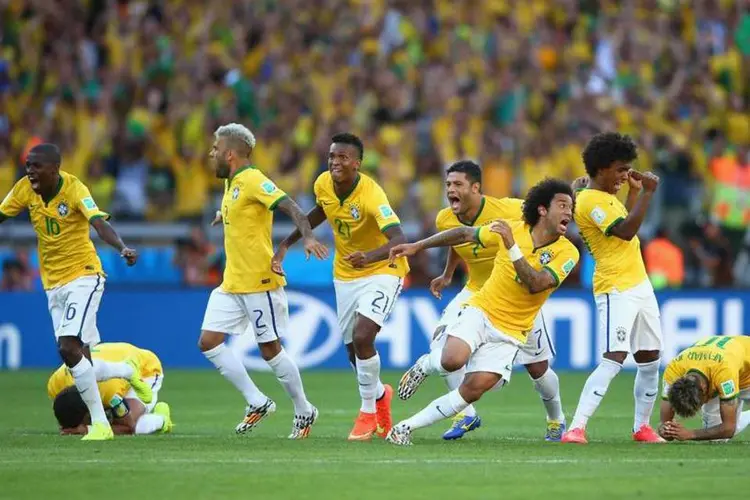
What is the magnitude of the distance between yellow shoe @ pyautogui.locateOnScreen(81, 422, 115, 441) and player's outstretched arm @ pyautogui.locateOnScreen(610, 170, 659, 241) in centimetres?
438

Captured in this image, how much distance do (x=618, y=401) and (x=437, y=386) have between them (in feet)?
10.1

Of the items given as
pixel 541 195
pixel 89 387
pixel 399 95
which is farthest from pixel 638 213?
pixel 399 95

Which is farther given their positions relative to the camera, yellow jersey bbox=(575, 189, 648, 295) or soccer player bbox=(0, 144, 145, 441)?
soccer player bbox=(0, 144, 145, 441)

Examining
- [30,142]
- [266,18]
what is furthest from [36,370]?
[266,18]

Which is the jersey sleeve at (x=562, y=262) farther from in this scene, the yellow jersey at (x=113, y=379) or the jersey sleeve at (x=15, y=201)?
the jersey sleeve at (x=15, y=201)

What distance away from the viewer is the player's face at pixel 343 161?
40.0ft

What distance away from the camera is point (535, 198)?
11234mm

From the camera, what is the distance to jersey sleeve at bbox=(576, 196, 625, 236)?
457 inches

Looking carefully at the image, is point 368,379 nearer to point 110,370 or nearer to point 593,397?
point 593,397

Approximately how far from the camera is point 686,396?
430 inches

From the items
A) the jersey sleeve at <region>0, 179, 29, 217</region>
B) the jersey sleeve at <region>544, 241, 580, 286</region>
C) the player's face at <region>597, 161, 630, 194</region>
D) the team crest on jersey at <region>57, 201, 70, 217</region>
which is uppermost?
the player's face at <region>597, 161, 630, 194</region>

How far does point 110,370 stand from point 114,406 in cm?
32

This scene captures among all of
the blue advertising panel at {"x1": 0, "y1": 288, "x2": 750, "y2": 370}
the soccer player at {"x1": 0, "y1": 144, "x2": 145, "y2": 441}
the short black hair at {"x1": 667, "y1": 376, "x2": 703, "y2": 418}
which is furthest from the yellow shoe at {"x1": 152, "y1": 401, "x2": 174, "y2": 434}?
the blue advertising panel at {"x1": 0, "y1": 288, "x2": 750, "y2": 370}

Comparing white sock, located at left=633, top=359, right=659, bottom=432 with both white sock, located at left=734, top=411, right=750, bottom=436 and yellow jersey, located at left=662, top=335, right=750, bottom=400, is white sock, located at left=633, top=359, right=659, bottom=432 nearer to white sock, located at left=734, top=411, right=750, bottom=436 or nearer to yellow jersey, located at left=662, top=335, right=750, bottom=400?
yellow jersey, located at left=662, top=335, right=750, bottom=400
